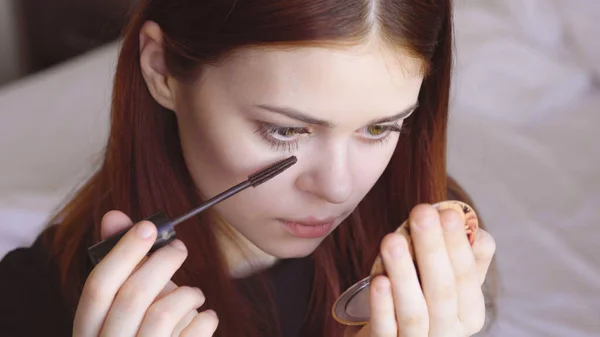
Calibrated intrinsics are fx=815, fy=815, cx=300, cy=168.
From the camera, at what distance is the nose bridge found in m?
0.65

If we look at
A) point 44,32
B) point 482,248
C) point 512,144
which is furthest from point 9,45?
point 482,248

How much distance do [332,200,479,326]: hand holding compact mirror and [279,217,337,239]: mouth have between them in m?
0.08

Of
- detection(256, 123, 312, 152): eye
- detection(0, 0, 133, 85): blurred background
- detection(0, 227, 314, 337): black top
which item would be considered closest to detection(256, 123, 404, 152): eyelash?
detection(256, 123, 312, 152): eye

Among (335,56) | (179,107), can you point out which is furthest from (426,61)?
(179,107)

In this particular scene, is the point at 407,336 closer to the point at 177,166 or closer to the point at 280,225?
the point at 280,225

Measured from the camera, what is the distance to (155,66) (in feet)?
2.38

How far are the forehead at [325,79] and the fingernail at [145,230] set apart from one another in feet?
0.42

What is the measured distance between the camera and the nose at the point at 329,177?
655mm

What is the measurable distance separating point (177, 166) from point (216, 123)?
0.14 meters

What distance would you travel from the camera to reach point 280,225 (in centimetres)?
72

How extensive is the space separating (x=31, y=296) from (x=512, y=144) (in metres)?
0.80

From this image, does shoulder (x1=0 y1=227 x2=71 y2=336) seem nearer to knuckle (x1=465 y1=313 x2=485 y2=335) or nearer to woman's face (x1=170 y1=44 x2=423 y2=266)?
woman's face (x1=170 y1=44 x2=423 y2=266)

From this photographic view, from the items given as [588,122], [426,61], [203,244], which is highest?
[426,61]

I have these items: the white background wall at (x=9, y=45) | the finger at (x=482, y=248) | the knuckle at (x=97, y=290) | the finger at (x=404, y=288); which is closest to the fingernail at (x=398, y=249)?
the finger at (x=404, y=288)
